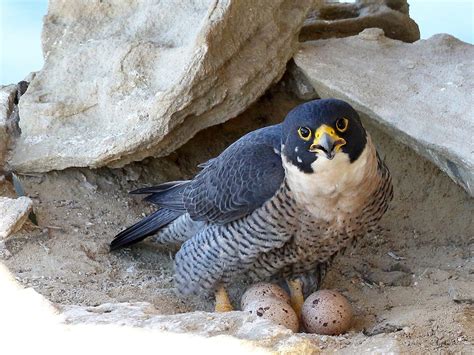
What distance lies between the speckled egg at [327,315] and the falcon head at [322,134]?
602 mm

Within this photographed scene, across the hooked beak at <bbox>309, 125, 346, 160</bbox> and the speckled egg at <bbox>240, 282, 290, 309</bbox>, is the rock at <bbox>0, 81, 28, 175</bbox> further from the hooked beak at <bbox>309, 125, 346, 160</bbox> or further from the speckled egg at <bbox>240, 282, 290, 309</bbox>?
the hooked beak at <bbox>309, 125, 346, 160</bbox>

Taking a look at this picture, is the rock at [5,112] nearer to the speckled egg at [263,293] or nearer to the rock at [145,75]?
the rock at [145,75]

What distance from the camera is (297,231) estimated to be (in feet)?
11.0

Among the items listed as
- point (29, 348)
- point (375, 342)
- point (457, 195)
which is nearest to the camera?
point (29, 348)

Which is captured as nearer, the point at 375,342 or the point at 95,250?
the point at 375,342

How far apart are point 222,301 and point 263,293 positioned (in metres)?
0.32

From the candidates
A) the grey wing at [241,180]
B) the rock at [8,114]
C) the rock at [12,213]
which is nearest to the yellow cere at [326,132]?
the grey wing at [241,180]

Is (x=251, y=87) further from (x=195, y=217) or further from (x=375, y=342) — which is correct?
(x=375, y=342)

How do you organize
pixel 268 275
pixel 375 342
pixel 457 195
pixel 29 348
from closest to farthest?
1. pixel 29 348
2. pixel 375 342
3. pixel 268 275
4. pixel 457 195

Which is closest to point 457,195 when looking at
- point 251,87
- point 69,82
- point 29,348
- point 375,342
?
point 251,87

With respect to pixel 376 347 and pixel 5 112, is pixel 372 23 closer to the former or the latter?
pixel 5 112

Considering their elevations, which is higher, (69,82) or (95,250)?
(69,82)

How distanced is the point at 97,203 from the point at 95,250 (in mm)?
462

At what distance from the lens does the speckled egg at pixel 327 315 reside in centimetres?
326
